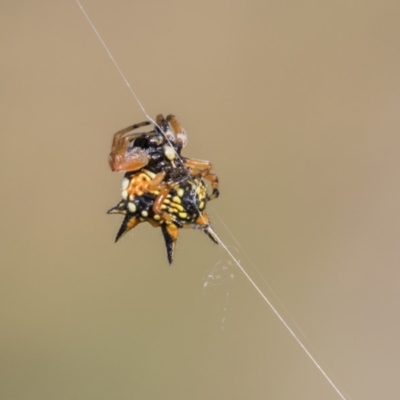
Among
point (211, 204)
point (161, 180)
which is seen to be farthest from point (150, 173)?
point (211, 204)

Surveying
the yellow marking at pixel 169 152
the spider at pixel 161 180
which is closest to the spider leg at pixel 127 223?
the spider at pixel 161 180

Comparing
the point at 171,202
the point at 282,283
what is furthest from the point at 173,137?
the point at 282,283

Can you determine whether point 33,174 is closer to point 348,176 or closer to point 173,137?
point 348,176

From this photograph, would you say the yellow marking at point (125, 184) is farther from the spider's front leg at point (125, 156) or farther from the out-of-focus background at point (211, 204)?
the out-of-focus background at point (211, 204)

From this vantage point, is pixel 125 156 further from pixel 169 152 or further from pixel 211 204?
pixel 211 204

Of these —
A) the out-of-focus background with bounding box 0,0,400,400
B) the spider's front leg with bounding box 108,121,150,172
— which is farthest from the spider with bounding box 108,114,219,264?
the out-of-focus background with bounding box 0,0,400,400

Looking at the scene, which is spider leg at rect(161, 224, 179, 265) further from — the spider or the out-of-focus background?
the out-of-focus background

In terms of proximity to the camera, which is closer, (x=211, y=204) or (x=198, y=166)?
(x=198, y=166)
